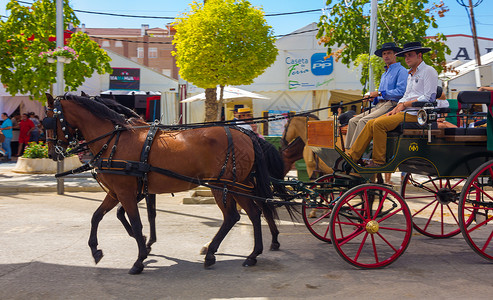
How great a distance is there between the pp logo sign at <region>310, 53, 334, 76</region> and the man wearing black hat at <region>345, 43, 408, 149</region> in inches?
457

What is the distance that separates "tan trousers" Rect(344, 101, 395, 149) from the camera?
5.58 m

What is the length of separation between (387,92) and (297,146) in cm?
246

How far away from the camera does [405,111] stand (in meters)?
5.15

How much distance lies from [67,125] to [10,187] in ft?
22.7

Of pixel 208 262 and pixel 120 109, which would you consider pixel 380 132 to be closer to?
pixel 208 262

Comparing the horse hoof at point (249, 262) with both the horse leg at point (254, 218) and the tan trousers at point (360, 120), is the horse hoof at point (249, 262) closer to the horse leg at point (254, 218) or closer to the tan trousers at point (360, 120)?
the horse leg at point (254, 218)

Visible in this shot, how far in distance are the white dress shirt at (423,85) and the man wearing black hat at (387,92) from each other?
14.8 inches

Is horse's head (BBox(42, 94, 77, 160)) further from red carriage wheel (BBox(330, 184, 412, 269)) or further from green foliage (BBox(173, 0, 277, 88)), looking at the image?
green foliage (BBox(173, 0, 277, 88))

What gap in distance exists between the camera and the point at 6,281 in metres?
4.51

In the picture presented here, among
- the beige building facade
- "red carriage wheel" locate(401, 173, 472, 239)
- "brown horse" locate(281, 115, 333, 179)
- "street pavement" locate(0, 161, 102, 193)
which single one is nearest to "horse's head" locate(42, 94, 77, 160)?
"brown horse" locate(281, 115, 333, 179)

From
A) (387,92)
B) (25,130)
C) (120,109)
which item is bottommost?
(25,130)

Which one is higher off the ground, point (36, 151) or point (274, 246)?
point (36, 151)

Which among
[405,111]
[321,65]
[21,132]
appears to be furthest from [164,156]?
[21,132]

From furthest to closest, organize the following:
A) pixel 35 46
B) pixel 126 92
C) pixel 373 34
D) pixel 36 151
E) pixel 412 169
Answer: pixel 126 92 → pixel 36 151 → pixel 35 46 → pixel 373 34 → pixel 412 169
